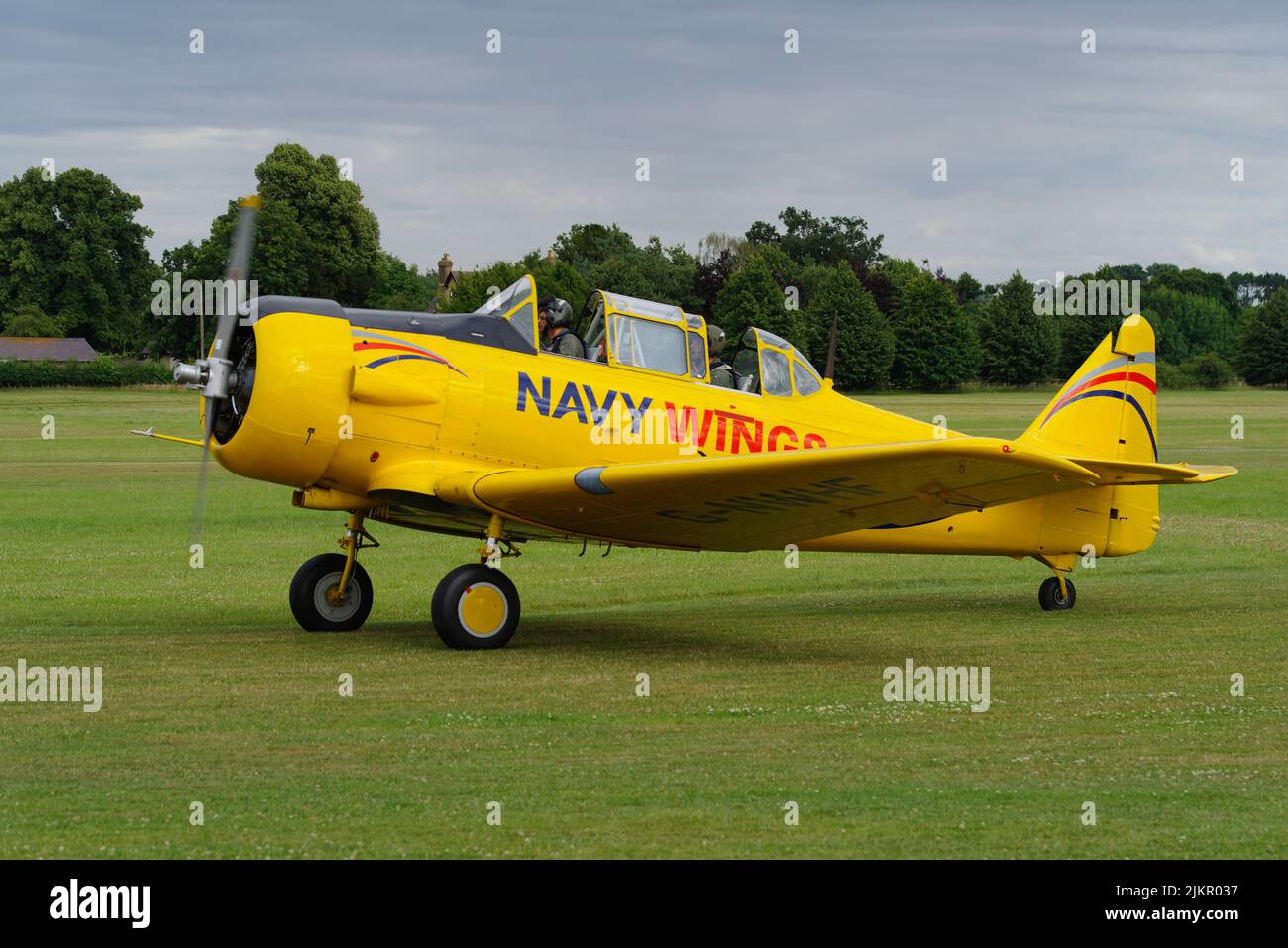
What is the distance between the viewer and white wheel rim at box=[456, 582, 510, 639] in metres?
12.1

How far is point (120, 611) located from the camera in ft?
49.4

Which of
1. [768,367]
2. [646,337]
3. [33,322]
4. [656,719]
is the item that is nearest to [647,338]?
[646,337]

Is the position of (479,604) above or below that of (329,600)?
above

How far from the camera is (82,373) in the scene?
247ft

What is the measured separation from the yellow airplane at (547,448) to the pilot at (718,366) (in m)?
0.11

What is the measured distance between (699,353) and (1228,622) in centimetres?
581

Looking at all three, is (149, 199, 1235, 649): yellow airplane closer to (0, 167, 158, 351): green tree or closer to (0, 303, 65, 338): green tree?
(0, 167, 158, 351): green tree

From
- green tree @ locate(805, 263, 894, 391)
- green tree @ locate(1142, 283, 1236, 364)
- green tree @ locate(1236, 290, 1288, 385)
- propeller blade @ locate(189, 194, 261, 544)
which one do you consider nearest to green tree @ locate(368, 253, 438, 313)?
green tree @ locate(805, 263, 894, 391)

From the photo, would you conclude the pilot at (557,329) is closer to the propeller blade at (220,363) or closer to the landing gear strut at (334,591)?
the landing gear strut at (334,591)

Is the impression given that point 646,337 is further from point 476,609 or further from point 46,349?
point 46,349

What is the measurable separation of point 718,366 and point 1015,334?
74822mm

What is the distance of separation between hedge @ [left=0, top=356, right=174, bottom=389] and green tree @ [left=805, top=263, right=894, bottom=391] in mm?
32330

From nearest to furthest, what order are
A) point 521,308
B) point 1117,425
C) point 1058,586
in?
1. point 521,308
2. point 1058,586
3. point 1117,425
